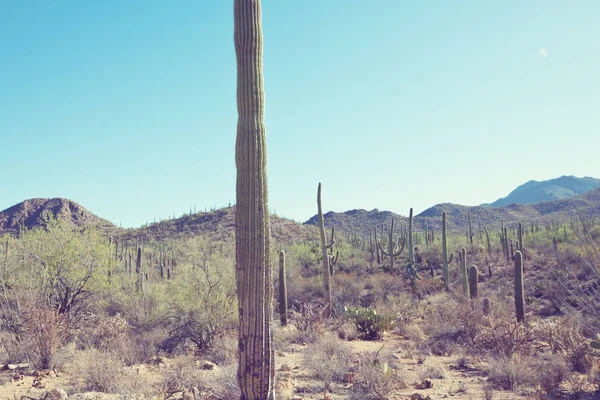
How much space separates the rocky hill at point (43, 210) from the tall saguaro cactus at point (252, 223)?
2503 inches

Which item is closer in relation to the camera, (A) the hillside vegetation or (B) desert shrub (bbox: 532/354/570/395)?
(B) desert shrub (bbox: 532/354/570/395)

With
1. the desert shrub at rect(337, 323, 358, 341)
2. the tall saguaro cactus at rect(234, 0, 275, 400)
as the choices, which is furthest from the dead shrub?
the desert shrub at rect(337, 323, 358, 341)

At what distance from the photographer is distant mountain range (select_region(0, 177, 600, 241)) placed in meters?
54.0

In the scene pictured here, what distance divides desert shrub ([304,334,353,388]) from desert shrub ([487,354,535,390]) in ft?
8.66

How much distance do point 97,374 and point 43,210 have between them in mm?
65738

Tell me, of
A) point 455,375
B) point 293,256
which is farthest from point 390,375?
point 293,256

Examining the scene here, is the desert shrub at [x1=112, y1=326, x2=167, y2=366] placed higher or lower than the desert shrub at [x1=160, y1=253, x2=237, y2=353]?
lower

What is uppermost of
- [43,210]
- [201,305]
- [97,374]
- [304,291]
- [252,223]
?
[43,210]

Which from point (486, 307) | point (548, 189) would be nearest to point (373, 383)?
point (486, 307)

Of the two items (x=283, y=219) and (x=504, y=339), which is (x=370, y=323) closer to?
(x=504, y=339)

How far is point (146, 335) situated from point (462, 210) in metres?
87.9

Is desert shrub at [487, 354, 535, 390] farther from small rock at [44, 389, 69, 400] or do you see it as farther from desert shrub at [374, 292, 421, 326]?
small rock at [44, 389, 69, 400]

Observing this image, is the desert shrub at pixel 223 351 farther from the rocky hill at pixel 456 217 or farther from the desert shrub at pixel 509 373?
the rocky hill at pixel 456 217

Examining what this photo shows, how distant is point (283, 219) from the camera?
63750mm
